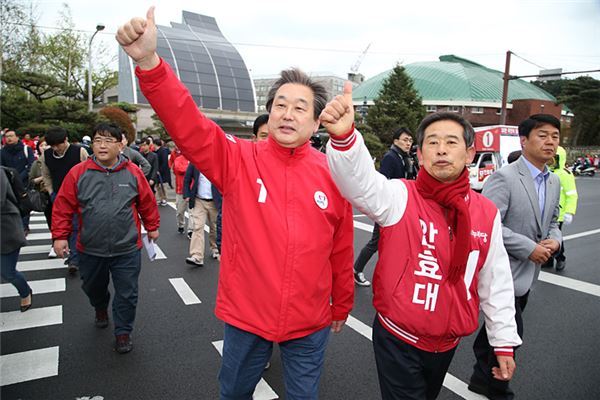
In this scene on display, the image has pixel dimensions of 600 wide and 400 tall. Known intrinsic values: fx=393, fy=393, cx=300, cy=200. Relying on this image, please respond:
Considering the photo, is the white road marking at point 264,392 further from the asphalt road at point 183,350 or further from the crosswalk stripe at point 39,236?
the crosswalk stripe at point 39,236

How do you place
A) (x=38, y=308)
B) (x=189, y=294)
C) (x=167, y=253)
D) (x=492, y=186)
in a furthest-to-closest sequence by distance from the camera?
(x=167, y=253), (x=189, y=294), (x=38, y=308), (x=492, y=186)

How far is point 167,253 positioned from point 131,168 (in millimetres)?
3520

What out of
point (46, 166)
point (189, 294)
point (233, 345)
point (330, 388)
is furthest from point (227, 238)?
point (46, 166)

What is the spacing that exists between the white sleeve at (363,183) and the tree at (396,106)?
97.7ft

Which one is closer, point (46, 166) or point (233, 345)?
point (233, 345)

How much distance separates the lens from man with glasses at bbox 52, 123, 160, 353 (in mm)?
3408

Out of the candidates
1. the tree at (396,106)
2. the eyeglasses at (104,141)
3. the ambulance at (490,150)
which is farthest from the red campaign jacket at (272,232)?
the tree at (396,106)

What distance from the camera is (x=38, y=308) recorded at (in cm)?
448

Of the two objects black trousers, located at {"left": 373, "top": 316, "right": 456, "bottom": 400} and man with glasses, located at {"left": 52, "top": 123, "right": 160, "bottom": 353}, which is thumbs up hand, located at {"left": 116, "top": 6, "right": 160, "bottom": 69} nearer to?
black trousers, located at {"left": 373, "top": 316, "right": 456, "bottom": 400}

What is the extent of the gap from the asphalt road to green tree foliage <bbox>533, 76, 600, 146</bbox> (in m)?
55.5

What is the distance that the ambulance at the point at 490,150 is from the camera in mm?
17531

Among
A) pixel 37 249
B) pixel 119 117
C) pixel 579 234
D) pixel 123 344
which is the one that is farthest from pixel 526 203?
pixel 119 117

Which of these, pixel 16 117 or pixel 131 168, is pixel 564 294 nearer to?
pixel 131 168

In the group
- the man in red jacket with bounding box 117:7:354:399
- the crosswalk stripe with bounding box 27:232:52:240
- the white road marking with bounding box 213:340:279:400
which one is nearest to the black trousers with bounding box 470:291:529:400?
the white road marking with bounding box 213:340:279:400
